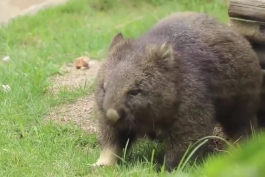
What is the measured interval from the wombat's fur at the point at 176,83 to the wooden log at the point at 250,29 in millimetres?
193

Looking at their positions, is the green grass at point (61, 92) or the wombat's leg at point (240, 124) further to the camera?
the wombat's leg at point (240, 124)

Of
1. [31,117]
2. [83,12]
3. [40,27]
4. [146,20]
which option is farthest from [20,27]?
[31,117]

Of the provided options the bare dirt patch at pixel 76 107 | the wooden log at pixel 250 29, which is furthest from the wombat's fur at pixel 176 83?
the bare dirt patch at pixel 76 107

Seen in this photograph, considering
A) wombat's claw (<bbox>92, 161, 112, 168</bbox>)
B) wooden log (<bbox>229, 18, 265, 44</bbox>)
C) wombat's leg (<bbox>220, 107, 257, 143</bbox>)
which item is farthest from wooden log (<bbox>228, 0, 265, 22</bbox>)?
wombat's claw (<bbox>92, 161, 112, 168</bbox>)

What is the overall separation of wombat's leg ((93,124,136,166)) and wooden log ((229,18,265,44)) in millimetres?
1196

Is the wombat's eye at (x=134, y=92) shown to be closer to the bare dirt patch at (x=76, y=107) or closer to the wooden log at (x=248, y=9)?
the bare dirt patch at (x=76, y=107)

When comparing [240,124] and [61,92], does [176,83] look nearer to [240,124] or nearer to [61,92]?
[240,124]

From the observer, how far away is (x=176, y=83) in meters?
3.27

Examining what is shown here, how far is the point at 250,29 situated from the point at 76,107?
5.38 ft

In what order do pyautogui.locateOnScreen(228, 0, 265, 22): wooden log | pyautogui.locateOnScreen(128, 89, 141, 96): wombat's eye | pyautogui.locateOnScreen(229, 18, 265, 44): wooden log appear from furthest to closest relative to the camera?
pyautogui.locateOnScreen(229, 18, 265, 44): wooden log < pyautogui.locateOnScreen(228, 0, 265, 22): wooden log < pyautogui.locateOnScreen(128, 89, 141, 96): wombat's eye

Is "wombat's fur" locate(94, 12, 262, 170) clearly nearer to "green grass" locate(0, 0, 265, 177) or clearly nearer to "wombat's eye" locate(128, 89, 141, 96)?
"wombat's eye" locate(128, 89, 141, 96)

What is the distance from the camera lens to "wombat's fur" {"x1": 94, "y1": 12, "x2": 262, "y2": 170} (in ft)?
10.4

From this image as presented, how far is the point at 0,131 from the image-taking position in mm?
3887

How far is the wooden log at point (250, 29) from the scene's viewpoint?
12.6 feet
